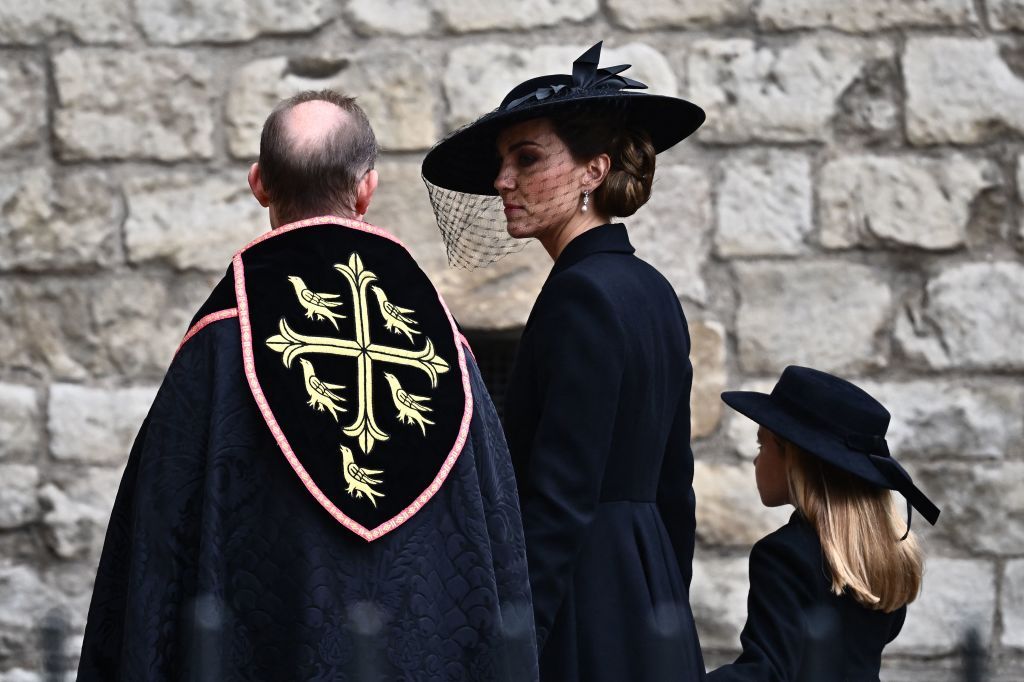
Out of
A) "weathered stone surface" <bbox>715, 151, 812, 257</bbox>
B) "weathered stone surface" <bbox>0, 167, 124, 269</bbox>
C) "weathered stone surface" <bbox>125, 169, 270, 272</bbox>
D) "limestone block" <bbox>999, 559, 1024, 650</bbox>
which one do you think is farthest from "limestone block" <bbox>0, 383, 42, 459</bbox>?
"limestone block" <bbox>999, 559, 1024, 650</bbox>

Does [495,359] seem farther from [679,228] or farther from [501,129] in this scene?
[501,129]

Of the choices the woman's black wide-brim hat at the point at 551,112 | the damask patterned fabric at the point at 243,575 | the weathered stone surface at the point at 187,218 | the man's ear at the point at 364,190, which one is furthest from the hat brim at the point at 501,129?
the weathered stone surface at the point at 187,218

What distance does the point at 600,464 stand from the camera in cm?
268

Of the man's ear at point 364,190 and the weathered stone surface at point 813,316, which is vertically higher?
the man's ear at point 364,190

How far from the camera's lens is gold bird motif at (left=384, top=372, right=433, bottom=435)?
2.34m

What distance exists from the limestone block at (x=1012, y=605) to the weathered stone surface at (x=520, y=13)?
6.64 feet

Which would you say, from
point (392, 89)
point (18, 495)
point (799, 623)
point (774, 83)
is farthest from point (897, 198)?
point (18, 495)

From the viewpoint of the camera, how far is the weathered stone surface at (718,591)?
4281 millimetres

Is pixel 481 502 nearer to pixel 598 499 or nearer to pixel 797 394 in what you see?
pixel 598 499

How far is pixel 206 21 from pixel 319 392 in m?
2.41

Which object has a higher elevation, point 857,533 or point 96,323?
point 96,323

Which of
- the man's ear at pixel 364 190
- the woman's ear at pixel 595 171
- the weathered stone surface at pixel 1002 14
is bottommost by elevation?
the man's ear at pixel 364 190

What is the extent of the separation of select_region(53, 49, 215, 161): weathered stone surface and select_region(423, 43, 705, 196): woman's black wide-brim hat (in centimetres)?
139

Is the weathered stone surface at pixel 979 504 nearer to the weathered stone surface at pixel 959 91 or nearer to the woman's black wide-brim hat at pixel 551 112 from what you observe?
the weathered stone surface at pixel 959 91
